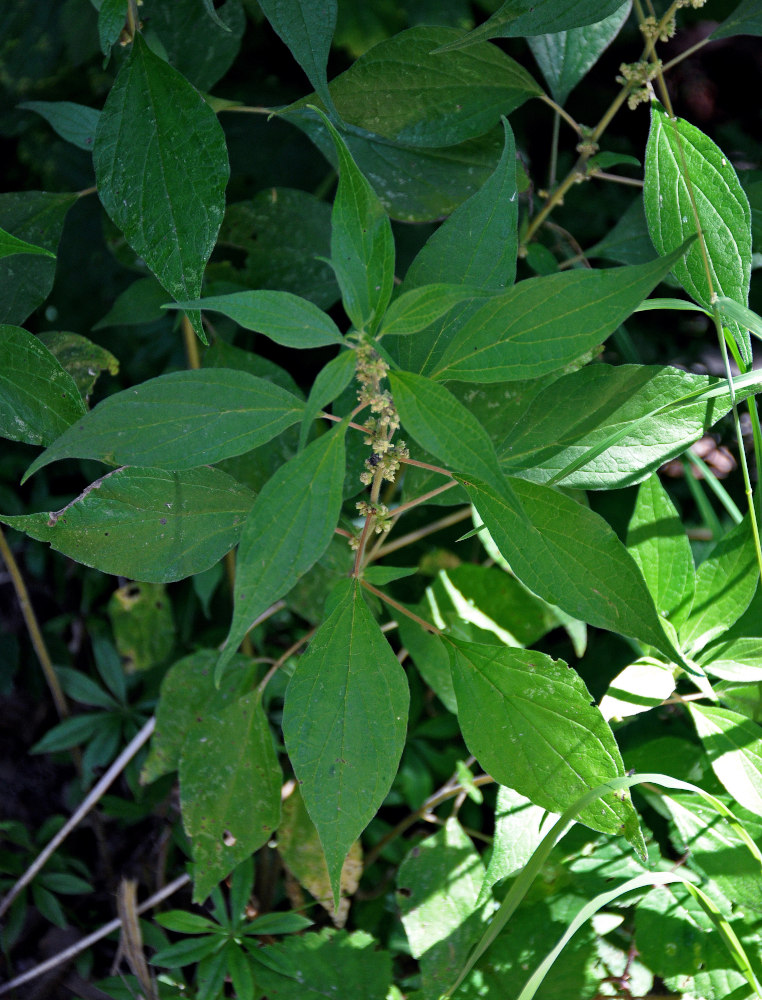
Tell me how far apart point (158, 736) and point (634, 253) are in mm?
836

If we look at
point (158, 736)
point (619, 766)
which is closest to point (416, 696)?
point (158, 736)

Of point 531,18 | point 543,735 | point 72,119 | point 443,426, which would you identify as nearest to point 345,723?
point 543,735

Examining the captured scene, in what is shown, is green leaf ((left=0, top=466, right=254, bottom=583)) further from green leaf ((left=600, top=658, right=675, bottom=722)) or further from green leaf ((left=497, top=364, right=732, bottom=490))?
green leaf ((left=600, top=658, right=675, bottom=722))

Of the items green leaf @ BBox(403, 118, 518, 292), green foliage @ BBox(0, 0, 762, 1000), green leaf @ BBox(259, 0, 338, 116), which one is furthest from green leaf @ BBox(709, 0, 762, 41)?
green leaf @ BBox(259, 0, 338, 116)

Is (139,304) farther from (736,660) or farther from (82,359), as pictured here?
(736,660)

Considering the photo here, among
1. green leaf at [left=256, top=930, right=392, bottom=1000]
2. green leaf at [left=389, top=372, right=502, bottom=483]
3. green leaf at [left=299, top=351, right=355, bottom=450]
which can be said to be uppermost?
green leaf at [left=299, top=351, right=355, bottom=450]

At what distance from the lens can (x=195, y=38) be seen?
95 centimetres

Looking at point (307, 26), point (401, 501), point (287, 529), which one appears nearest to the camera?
point (287, 529)

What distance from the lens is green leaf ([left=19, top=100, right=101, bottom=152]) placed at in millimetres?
920

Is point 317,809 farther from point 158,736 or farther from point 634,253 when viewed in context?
point 634,253

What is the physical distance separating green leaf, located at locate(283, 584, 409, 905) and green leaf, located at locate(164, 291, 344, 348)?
0.25 meters

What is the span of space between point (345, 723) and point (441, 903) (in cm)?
37

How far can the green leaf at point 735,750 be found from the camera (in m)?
0.77

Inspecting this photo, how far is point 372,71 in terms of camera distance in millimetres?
801
